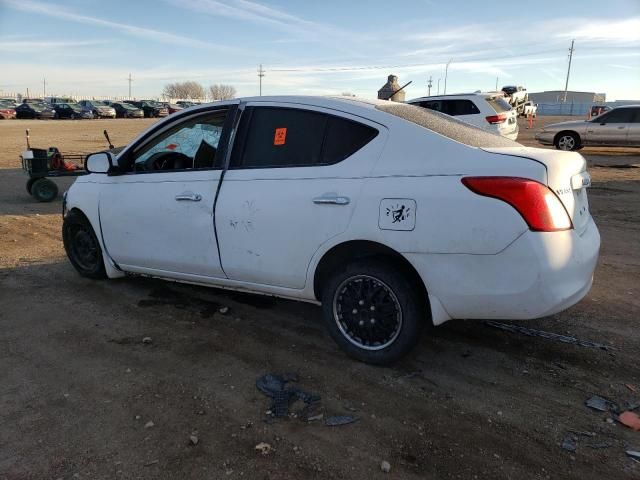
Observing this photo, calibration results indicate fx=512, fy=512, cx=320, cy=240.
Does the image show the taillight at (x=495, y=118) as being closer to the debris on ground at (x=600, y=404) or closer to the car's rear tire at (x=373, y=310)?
the car's rear tire at (x=373, y=310)

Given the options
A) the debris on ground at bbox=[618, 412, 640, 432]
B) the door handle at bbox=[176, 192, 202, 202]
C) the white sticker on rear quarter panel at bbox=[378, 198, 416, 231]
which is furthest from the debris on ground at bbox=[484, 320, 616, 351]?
the door handle at bbox=[176, 192, 202, 202]

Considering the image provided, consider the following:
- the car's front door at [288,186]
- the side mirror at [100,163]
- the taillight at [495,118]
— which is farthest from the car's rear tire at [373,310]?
the taillight at [495,118]

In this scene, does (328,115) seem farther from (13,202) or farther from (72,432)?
(13,202)

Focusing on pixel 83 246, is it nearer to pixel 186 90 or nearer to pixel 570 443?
pixel 570 443

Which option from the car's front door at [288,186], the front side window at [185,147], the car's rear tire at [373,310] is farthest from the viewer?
the front side window at [185,147]

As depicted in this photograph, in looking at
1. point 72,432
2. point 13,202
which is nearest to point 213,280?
point 72,432

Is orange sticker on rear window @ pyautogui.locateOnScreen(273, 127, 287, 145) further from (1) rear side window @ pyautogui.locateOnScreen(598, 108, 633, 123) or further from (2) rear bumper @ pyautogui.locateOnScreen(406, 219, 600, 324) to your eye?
(1) rear side window @ pyautogui.locateOnScreen(598, 108, 633, 123)

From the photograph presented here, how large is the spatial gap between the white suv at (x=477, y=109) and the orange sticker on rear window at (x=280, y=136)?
11021 millimetres

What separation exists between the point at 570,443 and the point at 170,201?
10.3 ft

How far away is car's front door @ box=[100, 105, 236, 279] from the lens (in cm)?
389

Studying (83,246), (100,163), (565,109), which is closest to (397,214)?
(100,163)

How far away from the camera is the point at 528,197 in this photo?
9.09 feet

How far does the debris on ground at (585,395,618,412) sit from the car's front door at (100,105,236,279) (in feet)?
8.62

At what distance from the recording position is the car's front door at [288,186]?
3.28 m
